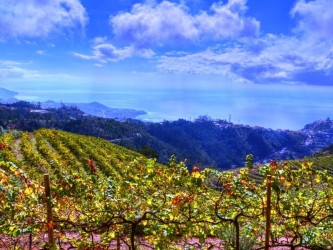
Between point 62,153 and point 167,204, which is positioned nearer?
point 167,204

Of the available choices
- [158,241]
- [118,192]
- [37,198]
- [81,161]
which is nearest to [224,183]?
[158,241]

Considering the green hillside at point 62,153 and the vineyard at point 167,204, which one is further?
the green hillside at point 62,153

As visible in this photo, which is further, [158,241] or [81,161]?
[81,161]

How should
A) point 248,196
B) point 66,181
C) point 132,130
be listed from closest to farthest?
point 66,181 < point 248,196 < point 132,130

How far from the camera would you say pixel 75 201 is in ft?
18.7

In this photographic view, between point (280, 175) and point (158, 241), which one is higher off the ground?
point (280, 175)

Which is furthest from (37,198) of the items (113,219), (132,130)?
(132,130)

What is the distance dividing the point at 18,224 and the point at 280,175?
3.85 meters

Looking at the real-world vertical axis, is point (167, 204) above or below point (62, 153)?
above

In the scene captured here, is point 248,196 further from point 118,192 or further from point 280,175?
point 118,192

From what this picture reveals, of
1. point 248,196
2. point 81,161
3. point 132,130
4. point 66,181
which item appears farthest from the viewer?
point 132,130

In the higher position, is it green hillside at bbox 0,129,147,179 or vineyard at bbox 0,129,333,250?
vineyard at bbox 0,129,333,250

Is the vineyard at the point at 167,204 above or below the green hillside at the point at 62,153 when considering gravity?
above

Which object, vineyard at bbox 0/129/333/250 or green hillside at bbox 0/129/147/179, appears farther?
green hillside at bbox 0/129/147/179
